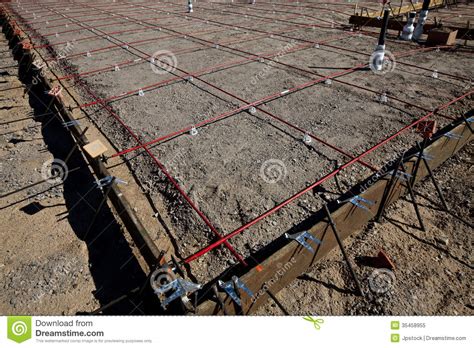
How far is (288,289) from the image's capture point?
320 centimetres

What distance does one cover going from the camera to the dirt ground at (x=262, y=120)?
350 cm

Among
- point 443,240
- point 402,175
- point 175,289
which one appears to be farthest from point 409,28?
point 175,289

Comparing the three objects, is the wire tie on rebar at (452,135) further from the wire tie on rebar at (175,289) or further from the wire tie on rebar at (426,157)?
the wire tie on rebar at (175,289)

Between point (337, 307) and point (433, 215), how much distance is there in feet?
6.37

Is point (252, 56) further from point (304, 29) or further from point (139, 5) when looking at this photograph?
point (139, 5)

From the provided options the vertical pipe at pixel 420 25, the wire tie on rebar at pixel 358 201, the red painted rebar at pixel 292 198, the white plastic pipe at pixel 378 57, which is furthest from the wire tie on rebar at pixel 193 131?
the vertical pipe at pixel 420 25

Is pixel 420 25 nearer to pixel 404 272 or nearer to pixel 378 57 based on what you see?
pixel 378 57

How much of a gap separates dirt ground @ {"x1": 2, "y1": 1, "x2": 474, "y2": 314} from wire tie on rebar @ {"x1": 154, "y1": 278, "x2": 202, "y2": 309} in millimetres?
735

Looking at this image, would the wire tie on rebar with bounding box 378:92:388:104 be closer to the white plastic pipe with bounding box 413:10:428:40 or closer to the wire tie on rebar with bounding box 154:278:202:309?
the white plastic pipe with bounding box 413:10:428:40
